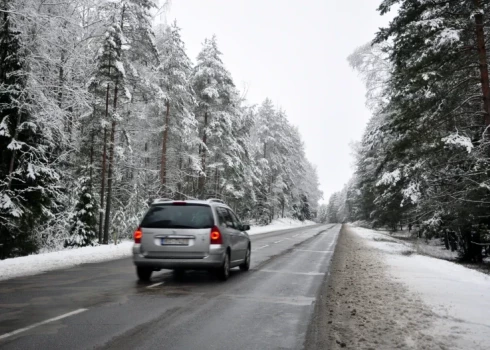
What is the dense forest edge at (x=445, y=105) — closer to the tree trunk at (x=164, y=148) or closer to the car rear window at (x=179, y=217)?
the car rear window at (x=179, y=217)

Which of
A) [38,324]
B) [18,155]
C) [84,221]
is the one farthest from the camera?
[84,221]

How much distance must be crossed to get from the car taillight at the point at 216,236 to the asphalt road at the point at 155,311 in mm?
1011

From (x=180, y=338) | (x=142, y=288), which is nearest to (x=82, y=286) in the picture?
(x=142, y=288)

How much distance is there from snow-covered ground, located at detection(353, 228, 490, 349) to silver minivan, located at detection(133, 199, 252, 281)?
4541mm

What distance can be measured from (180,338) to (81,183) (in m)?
17.6

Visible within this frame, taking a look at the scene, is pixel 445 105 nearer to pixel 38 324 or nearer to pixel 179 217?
pixel 179 217

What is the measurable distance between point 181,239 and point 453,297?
5.95 metres

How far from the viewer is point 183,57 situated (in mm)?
28469

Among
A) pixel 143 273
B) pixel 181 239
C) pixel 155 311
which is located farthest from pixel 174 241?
pixel 155 311

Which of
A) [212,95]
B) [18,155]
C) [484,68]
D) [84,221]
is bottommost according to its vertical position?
[84,221]

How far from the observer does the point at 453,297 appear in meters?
8.30

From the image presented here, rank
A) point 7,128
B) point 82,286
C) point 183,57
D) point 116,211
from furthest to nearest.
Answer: point 183,57 → point 116,211 → point 7,128 → point 82,286

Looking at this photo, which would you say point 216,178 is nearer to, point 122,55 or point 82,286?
point 122,55

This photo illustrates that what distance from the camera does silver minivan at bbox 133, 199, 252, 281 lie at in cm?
966
